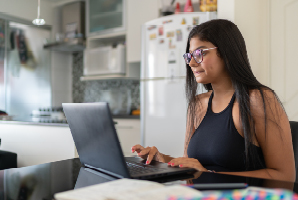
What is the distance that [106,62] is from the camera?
14.1 ft

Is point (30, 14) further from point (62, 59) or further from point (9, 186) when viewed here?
point (9, 186)

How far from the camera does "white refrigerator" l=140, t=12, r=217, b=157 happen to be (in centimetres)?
304

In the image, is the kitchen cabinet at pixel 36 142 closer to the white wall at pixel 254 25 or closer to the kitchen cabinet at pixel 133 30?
the kitchen cabinet at pixel 133 30

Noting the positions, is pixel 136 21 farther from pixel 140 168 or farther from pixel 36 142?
pixel 140 168

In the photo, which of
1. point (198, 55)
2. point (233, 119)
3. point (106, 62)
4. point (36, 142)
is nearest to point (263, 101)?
point (233, 119)

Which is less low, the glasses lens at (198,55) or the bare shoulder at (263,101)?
the glasses lens at (198,55)

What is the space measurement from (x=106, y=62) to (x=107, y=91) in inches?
24.6

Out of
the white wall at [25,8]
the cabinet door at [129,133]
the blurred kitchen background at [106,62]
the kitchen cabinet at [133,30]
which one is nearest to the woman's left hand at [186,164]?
the blurred kitchen background at [106,62]

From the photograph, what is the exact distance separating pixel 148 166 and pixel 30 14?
4.51m

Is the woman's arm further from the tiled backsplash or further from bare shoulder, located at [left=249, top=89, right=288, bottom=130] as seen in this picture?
the tiled backsplash

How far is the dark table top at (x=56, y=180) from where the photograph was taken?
0.71 m

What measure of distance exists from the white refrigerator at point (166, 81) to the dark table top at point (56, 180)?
211 cm

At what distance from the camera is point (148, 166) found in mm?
947

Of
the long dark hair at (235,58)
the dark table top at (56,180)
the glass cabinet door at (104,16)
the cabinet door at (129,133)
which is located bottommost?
the cabinet door at (129,133)
